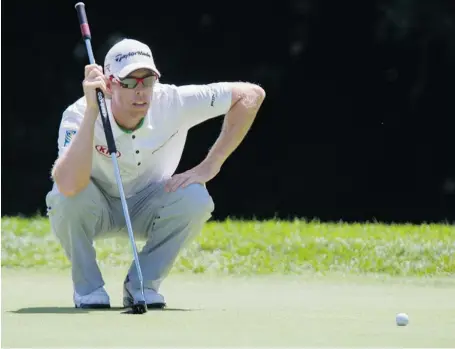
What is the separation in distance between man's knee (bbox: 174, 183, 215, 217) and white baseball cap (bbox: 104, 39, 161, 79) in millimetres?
552

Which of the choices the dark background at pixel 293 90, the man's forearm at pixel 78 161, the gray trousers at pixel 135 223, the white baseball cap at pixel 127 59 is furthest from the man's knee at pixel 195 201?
the dark background at pixel 293 90

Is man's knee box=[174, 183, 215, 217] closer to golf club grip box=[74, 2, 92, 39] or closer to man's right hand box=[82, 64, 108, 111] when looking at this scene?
man's right hand box=[82, 64, 108, 111]

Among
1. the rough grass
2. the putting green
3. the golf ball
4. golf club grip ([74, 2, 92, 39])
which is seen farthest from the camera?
the rough grass

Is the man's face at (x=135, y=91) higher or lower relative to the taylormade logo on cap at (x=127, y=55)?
lower

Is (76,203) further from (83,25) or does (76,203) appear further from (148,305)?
(83,25)

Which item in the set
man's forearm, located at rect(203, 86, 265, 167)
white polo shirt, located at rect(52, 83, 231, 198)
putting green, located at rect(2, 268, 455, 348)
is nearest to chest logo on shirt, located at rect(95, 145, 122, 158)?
white polo shirt, located at rect(52, 83, 231, 198)

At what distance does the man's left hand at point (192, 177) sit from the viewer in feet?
18.2

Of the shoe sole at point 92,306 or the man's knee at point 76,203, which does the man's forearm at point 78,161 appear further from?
the shoe sole at point 92,306

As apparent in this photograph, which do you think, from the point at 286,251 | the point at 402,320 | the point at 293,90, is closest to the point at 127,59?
the point at 402,320

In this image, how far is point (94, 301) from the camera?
17.3 feet

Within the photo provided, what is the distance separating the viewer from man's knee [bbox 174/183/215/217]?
217 inches

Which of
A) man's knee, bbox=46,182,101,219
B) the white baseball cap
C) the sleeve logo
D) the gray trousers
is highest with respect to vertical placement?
the white baseball cap

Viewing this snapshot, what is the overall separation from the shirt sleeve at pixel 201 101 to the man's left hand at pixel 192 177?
0.19 m

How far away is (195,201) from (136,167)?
0.28 m
